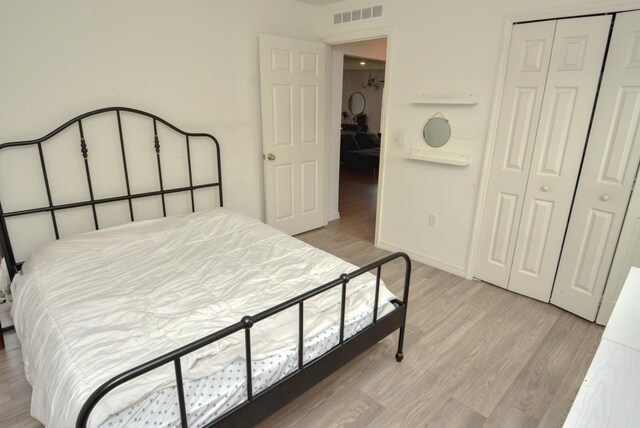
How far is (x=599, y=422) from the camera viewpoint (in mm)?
812

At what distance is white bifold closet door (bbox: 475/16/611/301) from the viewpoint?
2.31 m

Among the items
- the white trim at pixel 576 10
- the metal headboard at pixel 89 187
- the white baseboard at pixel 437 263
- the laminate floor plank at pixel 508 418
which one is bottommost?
the laminate floor plank at pixel 508 418

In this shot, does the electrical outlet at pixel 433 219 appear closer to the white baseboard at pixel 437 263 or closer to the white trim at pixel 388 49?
the white baseboard at pixel 437 263

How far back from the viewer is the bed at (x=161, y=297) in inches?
48.6

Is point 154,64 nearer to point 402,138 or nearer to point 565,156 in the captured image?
point 402,138

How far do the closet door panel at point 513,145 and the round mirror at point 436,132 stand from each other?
417 mm

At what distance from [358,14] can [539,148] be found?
2091mm

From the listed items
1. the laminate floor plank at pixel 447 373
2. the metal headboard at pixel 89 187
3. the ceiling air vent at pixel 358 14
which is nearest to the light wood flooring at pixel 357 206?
the laminate floor plank at pixel 447 373

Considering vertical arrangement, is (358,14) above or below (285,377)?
above

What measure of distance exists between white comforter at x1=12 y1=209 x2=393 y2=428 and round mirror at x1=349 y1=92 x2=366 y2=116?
8172 millimetres

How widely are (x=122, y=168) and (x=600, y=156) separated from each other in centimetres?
342

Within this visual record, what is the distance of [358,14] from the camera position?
3.40 m

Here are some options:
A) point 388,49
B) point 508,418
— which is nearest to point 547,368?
point 508,418

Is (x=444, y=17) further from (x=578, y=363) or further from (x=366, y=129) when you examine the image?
(x=366, y=129)
